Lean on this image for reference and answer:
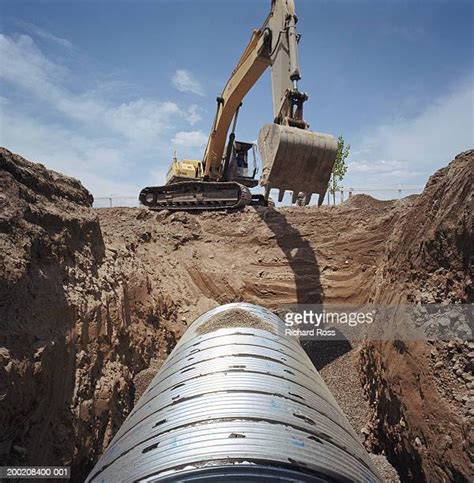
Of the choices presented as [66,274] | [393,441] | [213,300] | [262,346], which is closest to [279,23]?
[213,300]

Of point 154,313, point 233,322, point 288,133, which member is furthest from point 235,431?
point 288,133

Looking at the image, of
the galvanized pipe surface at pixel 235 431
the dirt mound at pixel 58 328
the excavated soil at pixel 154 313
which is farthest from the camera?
the excavated soil at pixel 154 313

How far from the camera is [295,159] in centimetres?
925

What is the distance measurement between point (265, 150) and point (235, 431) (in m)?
7.90

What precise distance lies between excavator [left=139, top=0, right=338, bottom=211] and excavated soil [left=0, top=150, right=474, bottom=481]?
9.09ft

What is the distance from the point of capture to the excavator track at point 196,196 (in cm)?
1446

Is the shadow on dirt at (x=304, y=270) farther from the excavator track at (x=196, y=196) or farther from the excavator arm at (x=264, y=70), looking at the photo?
the excavator arm at (x=264, y=70)

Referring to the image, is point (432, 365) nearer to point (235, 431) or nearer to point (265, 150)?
point (235, 431)

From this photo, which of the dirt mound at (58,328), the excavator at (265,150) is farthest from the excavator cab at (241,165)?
the dirt mound at (58,328)

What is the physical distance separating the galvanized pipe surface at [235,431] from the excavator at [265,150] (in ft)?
19.6

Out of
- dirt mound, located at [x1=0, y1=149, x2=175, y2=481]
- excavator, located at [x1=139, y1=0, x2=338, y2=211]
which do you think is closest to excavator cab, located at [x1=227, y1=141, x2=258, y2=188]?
excavator, located at [x1=139, y1=0, x2=338, y2=211]

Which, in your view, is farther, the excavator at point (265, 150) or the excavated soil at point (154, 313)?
the excavator at point (265, 150)

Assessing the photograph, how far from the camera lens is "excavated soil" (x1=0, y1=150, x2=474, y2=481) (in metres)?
4.57

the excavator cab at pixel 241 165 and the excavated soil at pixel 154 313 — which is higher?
the excavator cab at pixel 241 165
